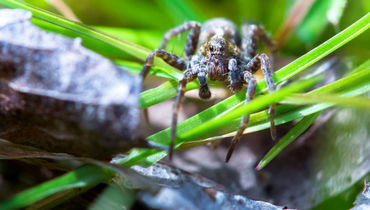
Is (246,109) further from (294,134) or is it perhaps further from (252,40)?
(252,40)

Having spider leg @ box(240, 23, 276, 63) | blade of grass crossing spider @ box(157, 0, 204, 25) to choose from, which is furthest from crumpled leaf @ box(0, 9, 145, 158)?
spider leg @ box(240, 23, 276, 63)

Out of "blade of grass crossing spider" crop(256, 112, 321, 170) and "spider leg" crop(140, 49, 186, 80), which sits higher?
"spider leg" crop(140, 49, 186, 80)

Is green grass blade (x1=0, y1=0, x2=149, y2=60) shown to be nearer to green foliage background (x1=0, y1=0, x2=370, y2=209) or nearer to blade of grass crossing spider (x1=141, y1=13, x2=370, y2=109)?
green foliage background (x1=0, y1=0, x2=370, y2=209)

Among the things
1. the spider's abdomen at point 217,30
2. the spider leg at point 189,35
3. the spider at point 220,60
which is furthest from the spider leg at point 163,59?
the spider's abdomen at point 217,30

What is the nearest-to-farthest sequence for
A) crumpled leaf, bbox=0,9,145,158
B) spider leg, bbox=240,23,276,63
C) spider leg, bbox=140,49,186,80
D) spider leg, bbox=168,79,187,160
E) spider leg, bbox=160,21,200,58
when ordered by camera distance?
crumpled leaf, bbox=0,9,145,158
spider leg, bbox=168,79,187,160
spider leg, bbox=140,49,186,80
spider leg, bbox=160,21,200,58
spider leg, bbox=240,23,276,63

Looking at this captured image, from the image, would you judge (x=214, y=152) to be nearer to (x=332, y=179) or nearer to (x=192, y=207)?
(x=332, y=179)

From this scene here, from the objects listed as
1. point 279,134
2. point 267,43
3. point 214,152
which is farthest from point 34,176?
point 267,43
